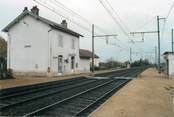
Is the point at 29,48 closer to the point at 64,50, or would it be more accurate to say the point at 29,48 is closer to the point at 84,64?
the point at 64,50

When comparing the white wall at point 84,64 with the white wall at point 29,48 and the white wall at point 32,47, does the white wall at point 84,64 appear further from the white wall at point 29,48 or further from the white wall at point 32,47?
the white wall at point 29,48

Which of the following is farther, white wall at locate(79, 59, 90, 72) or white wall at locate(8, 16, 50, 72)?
white wall at locate(79, 59, 90, 72)

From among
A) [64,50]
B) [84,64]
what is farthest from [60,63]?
[84,64]

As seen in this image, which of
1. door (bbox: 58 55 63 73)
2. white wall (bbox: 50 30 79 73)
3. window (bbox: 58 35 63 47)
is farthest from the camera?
window (bbox: 58 35 63 47)

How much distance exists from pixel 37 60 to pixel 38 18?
17.8 feet

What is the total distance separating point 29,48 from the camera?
39.1 metres

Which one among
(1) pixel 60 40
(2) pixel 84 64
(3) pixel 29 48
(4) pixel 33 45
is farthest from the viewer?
(2) pixel 84 64

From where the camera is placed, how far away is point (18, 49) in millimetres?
39562

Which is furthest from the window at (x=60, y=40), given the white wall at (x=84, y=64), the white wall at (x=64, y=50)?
the white wall at (x=84, y=64)

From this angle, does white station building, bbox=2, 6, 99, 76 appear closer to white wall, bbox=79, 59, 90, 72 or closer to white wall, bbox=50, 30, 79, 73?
white wall, bbox=50, 30, 79, 73

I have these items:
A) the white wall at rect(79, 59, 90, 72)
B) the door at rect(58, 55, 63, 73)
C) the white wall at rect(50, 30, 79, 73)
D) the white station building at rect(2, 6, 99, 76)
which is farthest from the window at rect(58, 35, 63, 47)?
the white wall at rect(79, 59, 90, 72)

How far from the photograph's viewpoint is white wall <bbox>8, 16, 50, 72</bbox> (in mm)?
38344

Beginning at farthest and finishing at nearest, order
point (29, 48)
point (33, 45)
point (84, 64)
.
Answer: point (84, 64), point (29, 48), point (33, 45)

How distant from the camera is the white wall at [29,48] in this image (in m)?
38.3
